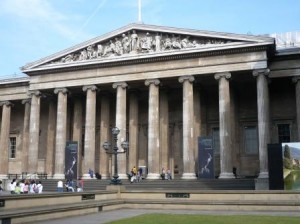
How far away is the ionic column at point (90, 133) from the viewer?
4028 cm

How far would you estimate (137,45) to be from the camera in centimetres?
3972

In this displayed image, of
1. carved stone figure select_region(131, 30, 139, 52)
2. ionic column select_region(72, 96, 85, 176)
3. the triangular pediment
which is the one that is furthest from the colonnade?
carved stone figure select_region(131, 30, 139, 52)

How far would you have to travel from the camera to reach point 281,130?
40906mm

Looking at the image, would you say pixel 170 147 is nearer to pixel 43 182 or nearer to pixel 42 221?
pixel 43 182

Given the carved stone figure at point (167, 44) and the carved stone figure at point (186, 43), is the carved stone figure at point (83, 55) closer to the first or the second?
the carved stone figure at point (167, 44)

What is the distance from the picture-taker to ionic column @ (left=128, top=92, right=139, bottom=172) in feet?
136

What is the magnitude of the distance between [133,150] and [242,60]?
13754 millimetres

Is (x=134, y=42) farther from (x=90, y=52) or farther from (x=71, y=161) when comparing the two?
(x=71, y=161)

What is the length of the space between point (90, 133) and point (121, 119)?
3.49m

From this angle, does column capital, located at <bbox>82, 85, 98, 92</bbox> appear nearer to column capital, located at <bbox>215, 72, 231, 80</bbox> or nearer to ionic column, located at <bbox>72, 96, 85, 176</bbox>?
ionic column, located at <bbox>72, 96, 85, 176</bbox>

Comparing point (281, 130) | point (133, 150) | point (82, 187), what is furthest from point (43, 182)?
point (281, 130)

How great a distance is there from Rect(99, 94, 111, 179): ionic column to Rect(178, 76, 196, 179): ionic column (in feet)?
31.0

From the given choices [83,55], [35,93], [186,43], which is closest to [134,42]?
[186,43]

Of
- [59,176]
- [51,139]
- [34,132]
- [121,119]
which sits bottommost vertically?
[59,176]
